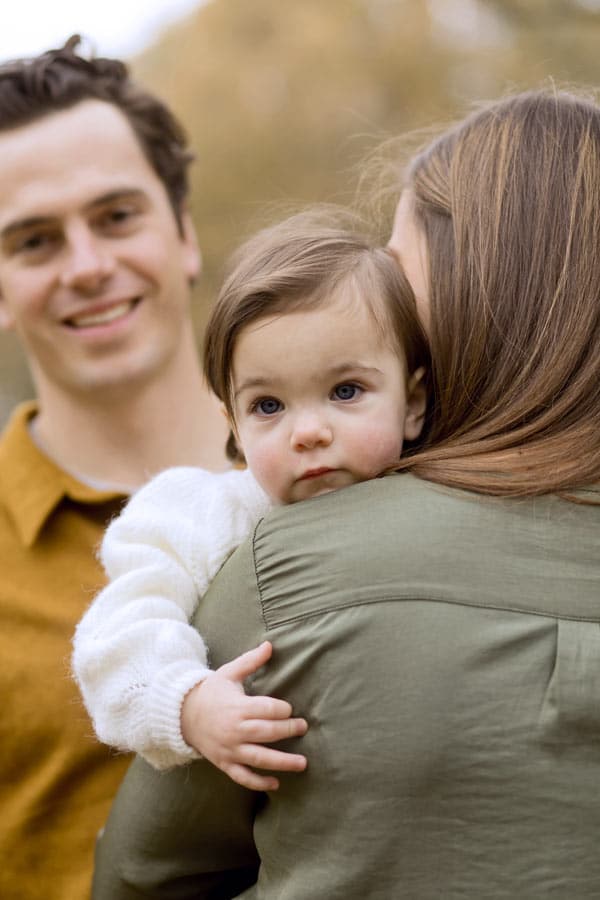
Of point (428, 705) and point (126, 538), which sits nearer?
point (428, 705)

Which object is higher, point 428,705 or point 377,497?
point 377,497

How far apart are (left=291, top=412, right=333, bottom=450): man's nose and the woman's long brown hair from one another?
0.52 ft

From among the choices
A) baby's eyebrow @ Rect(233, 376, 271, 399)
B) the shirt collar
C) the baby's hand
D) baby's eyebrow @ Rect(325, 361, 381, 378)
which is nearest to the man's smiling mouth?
the shirt collar

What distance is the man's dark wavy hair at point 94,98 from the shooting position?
3.47 m

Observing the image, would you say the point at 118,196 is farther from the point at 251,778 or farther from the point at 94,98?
the point at 251,778

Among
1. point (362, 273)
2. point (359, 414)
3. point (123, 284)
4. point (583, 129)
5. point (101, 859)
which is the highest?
point (583, 129)

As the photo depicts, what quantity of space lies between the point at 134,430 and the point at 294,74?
10005 mm

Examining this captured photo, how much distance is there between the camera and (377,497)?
171cm

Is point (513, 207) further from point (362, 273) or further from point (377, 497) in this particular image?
point (377, 497)

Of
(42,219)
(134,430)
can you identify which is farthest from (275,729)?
(42,219)

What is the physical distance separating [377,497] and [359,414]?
255 millimetres

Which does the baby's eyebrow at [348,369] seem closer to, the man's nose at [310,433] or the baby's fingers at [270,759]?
the man's nose at [310,433]

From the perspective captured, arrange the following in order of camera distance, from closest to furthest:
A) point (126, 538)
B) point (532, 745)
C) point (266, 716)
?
point (532, 745) → point (266, 716) → point (126, 538)

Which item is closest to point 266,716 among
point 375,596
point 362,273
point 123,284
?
point 375,596
